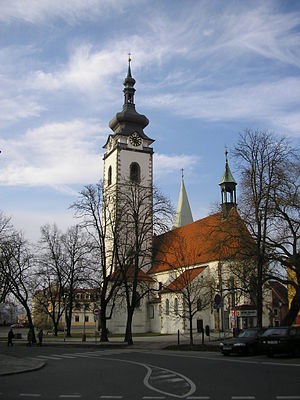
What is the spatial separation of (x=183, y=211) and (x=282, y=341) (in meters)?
57.2

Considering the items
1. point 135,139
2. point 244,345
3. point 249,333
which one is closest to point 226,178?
point 135,139

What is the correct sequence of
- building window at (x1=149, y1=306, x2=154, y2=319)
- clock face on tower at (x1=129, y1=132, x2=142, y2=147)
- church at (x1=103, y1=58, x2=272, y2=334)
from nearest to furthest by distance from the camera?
church at (x1=103, y1=58, x2=272, y2=334), building window at (x1=149, y1=306, x2=154, y2=319), clock face on tower at (x1=129, y1=132, x2=142, y2=147)

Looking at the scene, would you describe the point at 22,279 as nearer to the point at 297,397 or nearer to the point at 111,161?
the point at 111,161

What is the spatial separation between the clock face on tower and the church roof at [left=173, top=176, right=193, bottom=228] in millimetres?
17864

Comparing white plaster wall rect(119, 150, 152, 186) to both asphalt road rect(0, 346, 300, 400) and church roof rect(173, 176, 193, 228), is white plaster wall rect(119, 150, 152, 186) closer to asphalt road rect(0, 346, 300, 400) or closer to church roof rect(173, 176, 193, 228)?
church roof rect(173, 176, 193, 228)

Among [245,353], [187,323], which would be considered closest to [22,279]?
[187,323]

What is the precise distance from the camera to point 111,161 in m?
62.8

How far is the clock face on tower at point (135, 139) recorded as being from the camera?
2436 inches

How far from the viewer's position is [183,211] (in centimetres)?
7750

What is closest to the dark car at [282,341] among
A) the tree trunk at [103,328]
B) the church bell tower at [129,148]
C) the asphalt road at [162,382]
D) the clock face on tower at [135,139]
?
the asphalt road at [162,382]

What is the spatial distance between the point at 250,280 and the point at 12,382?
53.8 ft

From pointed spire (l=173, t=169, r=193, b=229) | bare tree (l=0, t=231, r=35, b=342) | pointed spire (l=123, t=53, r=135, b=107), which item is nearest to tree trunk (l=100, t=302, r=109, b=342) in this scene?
bare tree (l=0, t=231, r=35, b=342)

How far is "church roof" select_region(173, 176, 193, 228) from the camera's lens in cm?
7650

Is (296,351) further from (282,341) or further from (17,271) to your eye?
(17,271)
